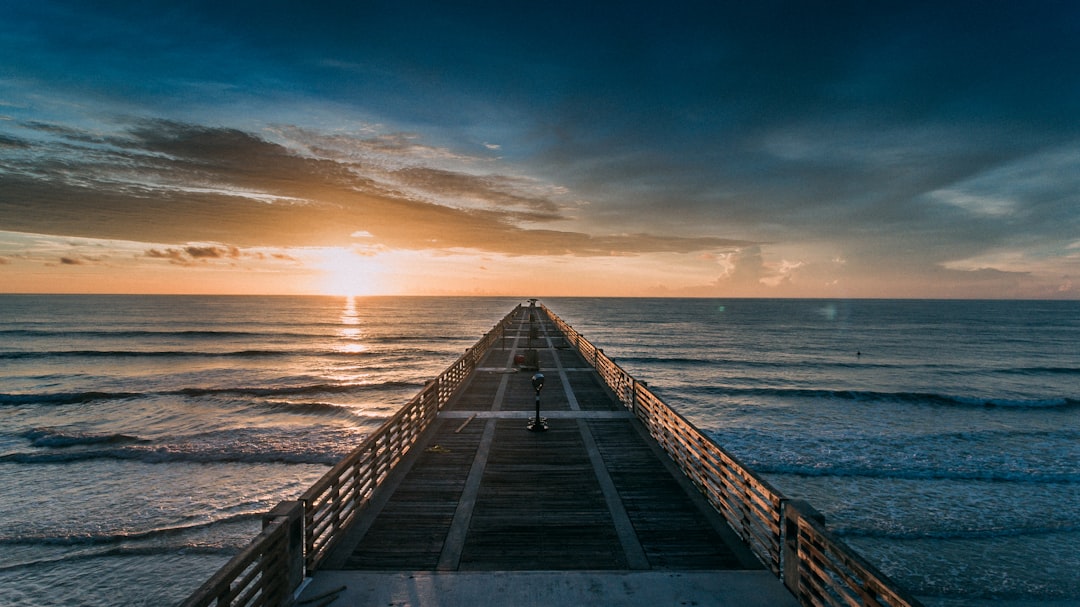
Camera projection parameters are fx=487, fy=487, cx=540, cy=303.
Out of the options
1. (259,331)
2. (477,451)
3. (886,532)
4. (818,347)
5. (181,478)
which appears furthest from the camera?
(259,331)

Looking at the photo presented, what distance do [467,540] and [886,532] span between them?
1256cm

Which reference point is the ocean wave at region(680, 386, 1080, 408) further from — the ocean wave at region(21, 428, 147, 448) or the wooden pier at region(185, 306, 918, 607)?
the ocean wave at region(21, 428, 147, 448)

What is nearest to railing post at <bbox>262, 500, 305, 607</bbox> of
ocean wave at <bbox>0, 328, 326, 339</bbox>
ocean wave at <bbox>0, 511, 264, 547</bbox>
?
ocean wave at <bbox>0, 511, 264, 547</bbox>

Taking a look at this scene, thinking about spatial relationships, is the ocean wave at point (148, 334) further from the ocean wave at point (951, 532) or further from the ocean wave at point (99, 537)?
the ocean wave at point (951, 532)

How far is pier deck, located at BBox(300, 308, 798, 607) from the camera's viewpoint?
6.35 meters

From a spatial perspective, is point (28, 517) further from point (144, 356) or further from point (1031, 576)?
point (144, 356)

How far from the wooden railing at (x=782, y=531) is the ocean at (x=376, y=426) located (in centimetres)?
594

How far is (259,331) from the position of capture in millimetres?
91562

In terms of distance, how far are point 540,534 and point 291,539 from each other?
378 centimetres

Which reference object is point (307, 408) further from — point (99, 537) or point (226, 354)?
point (226, 354)

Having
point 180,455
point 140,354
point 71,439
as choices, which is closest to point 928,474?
point 180,455

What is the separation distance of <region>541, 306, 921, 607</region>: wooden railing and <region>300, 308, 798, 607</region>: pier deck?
0.31 meters

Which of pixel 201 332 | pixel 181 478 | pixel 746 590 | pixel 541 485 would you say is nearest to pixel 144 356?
pixel 201 332

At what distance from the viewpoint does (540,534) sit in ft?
26.4
